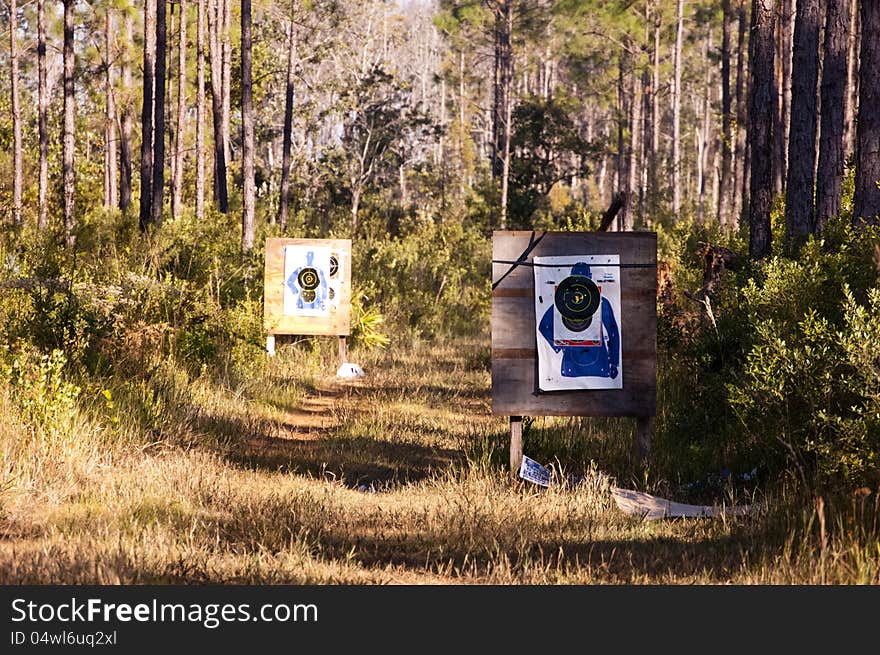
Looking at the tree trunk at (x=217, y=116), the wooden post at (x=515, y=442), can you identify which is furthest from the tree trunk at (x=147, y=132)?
the wooden post at (x=515, y=442)

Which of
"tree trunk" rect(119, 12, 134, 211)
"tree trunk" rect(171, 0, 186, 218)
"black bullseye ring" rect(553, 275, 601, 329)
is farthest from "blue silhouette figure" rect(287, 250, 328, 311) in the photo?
"tree trunk" rect(119, 12, 134, 211)

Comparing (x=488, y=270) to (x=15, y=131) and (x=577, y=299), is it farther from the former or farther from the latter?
(x=577, y=299)

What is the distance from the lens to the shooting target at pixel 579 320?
8.46 m

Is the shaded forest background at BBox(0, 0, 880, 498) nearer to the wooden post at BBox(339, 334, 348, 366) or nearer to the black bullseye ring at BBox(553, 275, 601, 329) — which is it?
the black bullseye ring at BBox(553, 275, 601, 329)

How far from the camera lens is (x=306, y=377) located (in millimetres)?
14266

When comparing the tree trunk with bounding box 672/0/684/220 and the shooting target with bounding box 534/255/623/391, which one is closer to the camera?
the shooting target with bounding box 534/255/623/391

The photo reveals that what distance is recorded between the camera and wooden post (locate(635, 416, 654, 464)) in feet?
28.1

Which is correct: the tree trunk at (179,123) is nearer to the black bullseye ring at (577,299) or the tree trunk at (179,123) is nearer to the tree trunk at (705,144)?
the black bullseye ring at (577,299)

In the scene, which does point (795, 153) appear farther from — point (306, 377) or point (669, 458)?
point (669, 458)

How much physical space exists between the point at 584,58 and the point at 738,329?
47.7 metres

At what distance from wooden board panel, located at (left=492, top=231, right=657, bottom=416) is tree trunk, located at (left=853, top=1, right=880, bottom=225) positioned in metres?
3.54

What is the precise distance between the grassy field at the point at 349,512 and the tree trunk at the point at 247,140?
33.8 feet

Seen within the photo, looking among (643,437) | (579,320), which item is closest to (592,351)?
(579,320)

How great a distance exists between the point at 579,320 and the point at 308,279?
24.8ft
